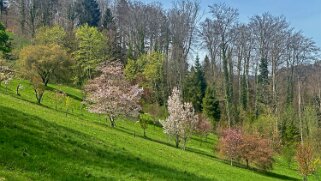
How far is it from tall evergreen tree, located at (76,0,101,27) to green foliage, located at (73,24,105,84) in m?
23.3

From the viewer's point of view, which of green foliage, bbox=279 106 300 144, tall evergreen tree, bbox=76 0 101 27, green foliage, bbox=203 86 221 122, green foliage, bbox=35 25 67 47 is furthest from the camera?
tall evergreen tree, bbox=76 0 101 27

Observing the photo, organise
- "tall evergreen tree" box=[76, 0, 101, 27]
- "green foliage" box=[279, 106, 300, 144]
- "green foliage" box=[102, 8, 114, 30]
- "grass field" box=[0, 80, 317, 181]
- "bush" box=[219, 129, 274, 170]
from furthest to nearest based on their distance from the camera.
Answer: "tall evergreen tree" box=[76, 0, 101, 27] < "green foliage" box=[102, 8, 114, 30] < "green foliage" box=[279, 106, 300, 144] < "bush" box=[219, 129, 274, 170] < "grass field" box=[0, 80, 317, 181]

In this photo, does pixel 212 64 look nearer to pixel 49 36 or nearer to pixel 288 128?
pixel 288 128

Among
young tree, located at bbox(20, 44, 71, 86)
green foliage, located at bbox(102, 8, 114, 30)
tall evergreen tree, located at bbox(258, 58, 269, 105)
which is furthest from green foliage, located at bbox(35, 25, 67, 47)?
tall evergreen tree, located at bbox(258, 58, 269, 105)

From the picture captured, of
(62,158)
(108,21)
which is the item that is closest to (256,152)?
(62,158)

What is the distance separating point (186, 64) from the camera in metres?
86.8

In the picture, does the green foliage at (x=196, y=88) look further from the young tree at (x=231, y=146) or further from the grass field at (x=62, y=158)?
the grass field at (x=62, y=158)

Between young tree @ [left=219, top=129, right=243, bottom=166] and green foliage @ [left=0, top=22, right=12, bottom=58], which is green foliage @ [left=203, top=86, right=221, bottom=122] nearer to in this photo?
young tree @ [left=219, top=129, right=243, bottom=166]

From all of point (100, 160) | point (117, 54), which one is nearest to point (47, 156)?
point (100, 160)

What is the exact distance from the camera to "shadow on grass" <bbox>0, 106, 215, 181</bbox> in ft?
55.4

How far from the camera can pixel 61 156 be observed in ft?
62.9

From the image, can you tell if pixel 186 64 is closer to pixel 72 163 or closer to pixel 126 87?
pixel 126 87

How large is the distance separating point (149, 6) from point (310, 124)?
42.7 meters

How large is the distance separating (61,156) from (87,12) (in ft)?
297
